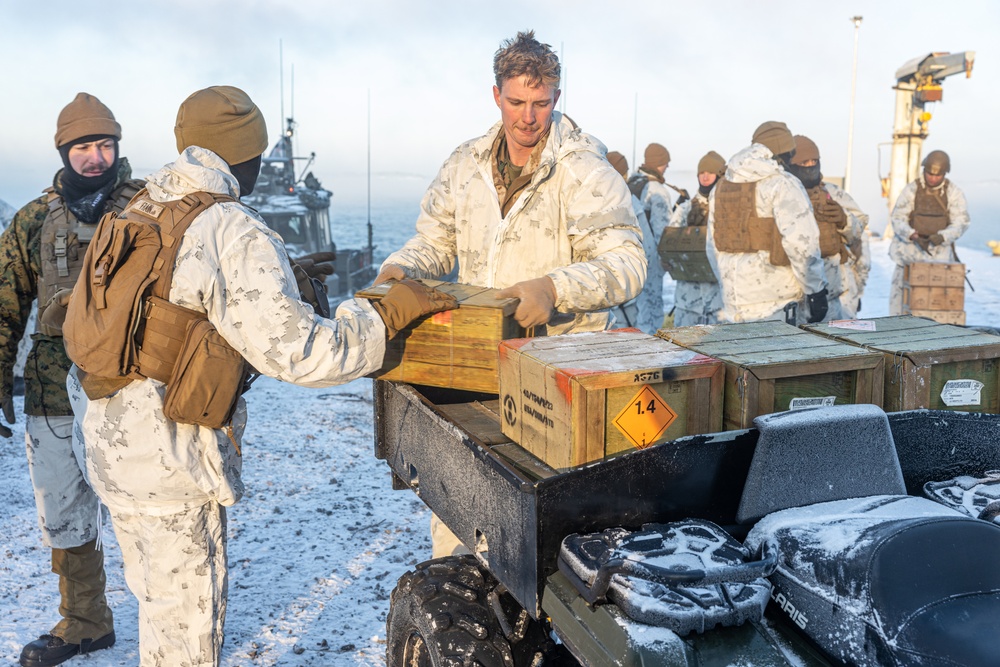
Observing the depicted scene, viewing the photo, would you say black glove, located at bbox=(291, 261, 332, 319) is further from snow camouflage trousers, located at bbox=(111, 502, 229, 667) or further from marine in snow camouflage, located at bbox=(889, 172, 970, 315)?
marine in snow camouflage, located at bbox=(889, 172, 970, 315)

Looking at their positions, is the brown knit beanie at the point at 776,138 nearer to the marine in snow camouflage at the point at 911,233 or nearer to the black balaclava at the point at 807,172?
the black balaclava at the point at 807,172

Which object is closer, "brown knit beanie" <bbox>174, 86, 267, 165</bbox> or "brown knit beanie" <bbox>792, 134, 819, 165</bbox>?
"brown knit beanie" <bbox>174, 86, 267, 165</bbox>

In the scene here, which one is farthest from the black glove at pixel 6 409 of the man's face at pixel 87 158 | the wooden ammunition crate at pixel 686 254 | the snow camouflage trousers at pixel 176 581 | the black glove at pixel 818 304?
the wooden ammunition crate at pixel 686 254

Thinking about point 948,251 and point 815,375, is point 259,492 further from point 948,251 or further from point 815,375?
point 948,251

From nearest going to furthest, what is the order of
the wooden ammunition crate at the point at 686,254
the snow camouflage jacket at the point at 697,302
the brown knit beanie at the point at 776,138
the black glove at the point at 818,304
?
the black glove at the point at 818,304 < the brown knit beanie at the point at 776,138 < the wooden ammunition crate at the point at 686,254 < the snow camouflage jacket at the point at 697,302

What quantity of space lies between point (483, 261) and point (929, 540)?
2.23 metres

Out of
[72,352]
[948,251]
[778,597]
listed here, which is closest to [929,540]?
[778,597]

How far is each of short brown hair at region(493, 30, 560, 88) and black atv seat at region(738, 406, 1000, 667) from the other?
1.68 m

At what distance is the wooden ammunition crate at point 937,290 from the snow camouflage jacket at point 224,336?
7654mm

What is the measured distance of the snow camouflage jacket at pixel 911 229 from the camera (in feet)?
32.8

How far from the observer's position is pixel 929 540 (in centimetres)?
183

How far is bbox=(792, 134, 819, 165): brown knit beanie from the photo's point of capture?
24.8 ft

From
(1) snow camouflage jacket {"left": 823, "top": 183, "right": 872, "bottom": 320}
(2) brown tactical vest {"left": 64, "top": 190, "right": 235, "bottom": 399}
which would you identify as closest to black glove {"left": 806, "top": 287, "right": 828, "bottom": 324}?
(1) snow camouflage jacket {"left": 823, "top": 183, "right": 872, "bottom": 320}

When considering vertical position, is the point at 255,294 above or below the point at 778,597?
above
